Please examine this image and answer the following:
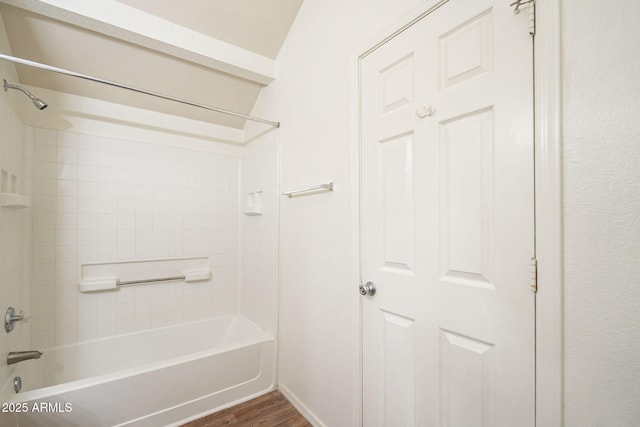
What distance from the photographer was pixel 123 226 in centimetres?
217

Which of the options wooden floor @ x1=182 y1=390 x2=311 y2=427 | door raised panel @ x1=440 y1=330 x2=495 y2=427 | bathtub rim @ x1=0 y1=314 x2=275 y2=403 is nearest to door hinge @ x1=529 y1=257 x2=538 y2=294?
door raised panel @ x1=440 y1=330 x2=495 y2=427

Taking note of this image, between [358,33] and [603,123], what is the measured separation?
109 centimetres

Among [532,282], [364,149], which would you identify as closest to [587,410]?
[532,282]

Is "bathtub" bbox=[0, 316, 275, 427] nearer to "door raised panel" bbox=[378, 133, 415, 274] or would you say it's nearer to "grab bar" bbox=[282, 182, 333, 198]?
"grab bar" bbox=[282, 182, 333, 198]

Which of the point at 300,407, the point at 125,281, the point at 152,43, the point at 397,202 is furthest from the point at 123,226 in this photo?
the point at 397,202

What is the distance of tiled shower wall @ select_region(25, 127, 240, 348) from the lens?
1.91m

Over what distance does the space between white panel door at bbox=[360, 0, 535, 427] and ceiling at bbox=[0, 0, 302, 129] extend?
42.1 inches

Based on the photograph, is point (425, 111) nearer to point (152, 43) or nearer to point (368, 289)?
point (368, 289)

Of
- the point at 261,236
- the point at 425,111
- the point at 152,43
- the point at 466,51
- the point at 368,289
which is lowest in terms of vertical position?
the point at 368,289

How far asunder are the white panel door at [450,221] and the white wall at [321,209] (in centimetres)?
13

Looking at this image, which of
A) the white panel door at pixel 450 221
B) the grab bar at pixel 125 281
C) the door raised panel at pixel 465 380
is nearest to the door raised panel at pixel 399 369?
the white panel door at pixel 450 221

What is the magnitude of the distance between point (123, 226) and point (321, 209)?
1.73 m

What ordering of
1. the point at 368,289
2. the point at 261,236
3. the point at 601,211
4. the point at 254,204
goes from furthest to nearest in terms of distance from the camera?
the point at 254,204 → the point at 261,236 → the point at 368,289 → the point at 601,211

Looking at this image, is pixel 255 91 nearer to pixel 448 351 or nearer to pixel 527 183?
pixel 527 183
